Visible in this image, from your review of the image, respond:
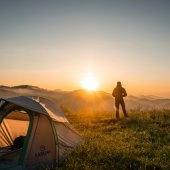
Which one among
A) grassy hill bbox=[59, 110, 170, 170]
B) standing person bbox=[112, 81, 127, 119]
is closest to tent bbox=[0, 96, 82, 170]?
grassy hill bbox=[59, 110, 170, 170]

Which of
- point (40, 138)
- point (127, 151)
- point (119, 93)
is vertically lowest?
point (127, 151)

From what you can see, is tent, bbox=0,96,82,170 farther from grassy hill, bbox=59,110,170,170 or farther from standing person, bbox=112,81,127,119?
standing person, bbox=112,81,127,119

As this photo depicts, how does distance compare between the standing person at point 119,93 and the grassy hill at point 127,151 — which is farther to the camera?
the standing person at point 119,93

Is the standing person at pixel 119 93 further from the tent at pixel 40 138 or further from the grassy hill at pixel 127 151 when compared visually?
the tent at pixel 40 138

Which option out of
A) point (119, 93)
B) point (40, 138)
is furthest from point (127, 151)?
point (119, 93)

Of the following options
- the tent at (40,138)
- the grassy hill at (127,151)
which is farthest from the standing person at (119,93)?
the tent at (40,138)

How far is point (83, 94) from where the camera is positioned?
107125mm

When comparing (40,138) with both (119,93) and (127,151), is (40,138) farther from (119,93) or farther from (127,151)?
(119,93)

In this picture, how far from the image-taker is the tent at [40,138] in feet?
31.4

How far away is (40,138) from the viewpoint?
9930 millimetres

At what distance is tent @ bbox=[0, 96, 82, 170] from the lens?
9573 mm

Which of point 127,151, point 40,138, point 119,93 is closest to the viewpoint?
point 40,138

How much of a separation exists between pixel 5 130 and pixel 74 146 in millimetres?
3207

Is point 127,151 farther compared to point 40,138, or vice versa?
point 127,151
